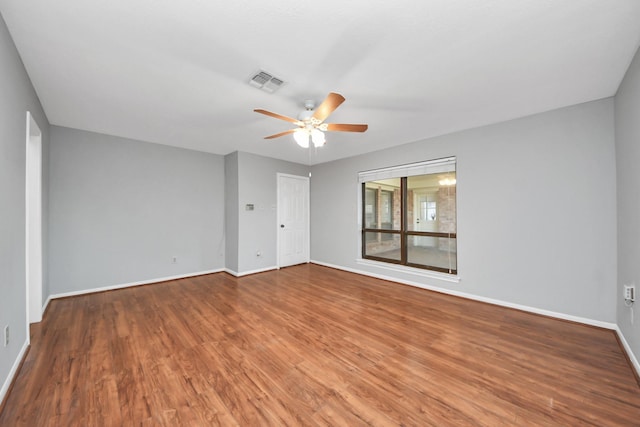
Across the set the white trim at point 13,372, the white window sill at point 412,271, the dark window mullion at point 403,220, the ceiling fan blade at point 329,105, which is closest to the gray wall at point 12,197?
the white trim at point 13,372

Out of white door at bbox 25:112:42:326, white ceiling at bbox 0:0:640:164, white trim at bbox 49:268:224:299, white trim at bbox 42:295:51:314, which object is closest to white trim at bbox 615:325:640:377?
white ceiling at bbox 0:0:640:164

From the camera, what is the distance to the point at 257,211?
5098 mm

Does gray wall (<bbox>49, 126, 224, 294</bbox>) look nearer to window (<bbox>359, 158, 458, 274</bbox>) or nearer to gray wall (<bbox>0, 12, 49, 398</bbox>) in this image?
gray wall (<bbox>0, 12, 49, 398</bbox>)

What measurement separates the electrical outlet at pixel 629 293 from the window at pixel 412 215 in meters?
1.69

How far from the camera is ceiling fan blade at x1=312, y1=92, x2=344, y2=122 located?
1971 millimetres

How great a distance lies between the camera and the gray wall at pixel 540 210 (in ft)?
8.72

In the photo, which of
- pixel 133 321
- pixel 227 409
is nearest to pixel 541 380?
pixel 227 409

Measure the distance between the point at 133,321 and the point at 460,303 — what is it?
4.13 metres

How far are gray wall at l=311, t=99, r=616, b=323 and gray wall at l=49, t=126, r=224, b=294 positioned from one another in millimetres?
4156

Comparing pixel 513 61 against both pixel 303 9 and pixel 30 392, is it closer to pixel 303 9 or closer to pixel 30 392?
pixel 303 9

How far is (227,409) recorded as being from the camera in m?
1.57

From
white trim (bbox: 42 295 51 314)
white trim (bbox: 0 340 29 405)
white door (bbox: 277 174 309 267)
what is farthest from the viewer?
white door (bbox: 277 174 309 267)

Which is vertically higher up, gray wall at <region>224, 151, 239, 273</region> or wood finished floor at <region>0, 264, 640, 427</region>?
gray wall at <region>224, 151, 239, 273</region>

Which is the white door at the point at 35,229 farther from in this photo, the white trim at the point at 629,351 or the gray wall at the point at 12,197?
the white trim at the point at 629,351
